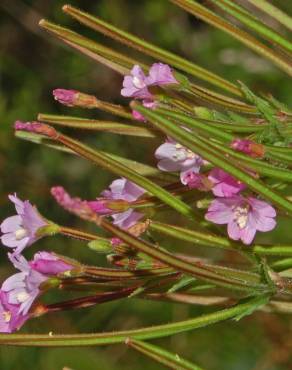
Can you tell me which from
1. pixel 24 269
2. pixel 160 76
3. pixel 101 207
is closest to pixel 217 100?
pixel 160 76

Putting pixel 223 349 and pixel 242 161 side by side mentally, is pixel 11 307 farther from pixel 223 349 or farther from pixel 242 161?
pixel 223 349

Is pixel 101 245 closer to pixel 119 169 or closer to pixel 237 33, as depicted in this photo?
pixel 119 169

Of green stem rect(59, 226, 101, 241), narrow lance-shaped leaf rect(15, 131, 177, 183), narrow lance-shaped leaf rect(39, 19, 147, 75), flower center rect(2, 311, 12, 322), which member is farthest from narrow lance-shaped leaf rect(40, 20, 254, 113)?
flower center rect(2, 311, 12, 322)

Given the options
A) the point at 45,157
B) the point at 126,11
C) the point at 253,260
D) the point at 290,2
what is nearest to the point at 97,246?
the point at 253,260

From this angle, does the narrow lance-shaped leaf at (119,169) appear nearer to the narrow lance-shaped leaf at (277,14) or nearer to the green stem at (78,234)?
the green stem at (78,234)

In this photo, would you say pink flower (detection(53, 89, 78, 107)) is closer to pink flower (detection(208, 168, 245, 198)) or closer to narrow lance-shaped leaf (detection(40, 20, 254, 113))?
narrow lance-shaped leaf (detection(40, 20, 254, 113))

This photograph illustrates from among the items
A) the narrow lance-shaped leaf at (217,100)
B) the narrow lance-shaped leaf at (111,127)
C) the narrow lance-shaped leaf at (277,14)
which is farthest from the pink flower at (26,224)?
the narrow lance-shaped leaf at (277,14)
